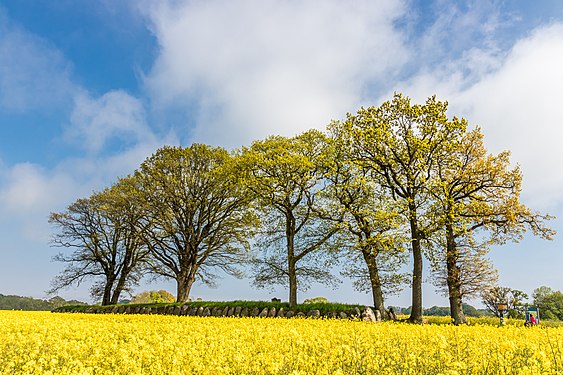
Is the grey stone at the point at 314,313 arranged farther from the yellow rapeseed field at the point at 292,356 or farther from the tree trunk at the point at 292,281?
the yellow rapeseed field at the point at 292,356

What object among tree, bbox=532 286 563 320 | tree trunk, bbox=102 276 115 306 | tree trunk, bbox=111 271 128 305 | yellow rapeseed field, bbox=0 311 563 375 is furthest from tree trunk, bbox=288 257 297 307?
tree, bbox=532 286 563 320

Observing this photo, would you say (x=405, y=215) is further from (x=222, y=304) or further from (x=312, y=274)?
(x=222, y=304)

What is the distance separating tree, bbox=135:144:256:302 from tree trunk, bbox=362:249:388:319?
11076 mm

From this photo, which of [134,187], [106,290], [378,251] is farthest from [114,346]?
[106,290]

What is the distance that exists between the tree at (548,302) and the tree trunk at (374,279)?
45.4 m

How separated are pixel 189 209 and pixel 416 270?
19352 mm

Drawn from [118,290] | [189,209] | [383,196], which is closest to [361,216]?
[383,196]

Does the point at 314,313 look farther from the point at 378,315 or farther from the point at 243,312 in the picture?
the point at 243,312

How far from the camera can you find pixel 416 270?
75.6 ft

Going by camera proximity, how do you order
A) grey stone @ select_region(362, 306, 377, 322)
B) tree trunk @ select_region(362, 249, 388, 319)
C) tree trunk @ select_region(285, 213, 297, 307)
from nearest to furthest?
grey stone @ select_region(362, 306, 377, 322), tree trunk @ select_region(362, 249, 388, 319), tree trunk @ select_region(285, 213, 297, 307)

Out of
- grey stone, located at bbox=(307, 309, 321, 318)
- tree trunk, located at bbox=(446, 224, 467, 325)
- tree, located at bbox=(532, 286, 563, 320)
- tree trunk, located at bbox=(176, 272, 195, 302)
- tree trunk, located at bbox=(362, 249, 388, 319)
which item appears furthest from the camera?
tree, located at bbox=(532, 286, 563, 320)

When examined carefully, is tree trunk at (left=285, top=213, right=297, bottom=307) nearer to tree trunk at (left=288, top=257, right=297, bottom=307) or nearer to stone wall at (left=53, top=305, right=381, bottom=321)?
tree trunk at (left=288, top=257, right=297, bottom=307)

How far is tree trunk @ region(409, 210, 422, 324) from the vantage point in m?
22.5

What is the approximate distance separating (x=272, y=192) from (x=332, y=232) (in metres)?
4.94
